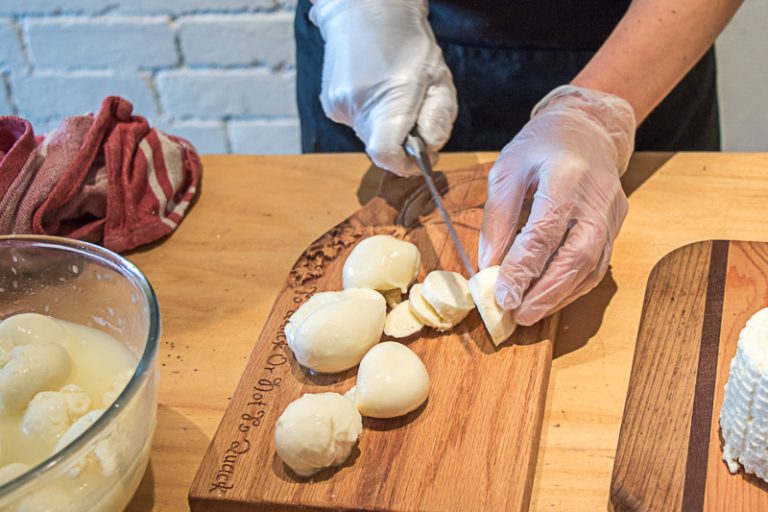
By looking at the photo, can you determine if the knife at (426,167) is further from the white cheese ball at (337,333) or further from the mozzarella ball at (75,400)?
the mozzarella ball at (75,400)

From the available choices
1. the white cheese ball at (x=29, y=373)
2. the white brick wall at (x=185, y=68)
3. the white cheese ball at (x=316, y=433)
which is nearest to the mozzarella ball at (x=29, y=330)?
the white cheese ball at (x=29, y=373)

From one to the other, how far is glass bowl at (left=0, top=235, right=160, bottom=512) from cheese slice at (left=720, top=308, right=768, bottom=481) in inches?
21.7

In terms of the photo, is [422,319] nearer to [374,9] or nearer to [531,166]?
[531,166]

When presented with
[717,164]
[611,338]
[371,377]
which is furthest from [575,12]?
[371,377]

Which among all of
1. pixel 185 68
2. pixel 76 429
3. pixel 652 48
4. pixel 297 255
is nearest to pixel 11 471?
pixel 76 429

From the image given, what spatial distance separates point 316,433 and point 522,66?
0.82m

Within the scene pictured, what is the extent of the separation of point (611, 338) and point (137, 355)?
55cm

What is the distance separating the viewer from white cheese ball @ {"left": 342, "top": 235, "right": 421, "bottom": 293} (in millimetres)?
1030

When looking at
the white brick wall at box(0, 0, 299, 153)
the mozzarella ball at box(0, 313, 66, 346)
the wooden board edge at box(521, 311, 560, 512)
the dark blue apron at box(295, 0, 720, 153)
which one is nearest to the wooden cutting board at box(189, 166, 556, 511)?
the wooden board edge at box(521, 311, 560, 512)

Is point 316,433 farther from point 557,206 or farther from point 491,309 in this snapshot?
point 557,206

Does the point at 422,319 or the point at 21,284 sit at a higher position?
the point at 21,284

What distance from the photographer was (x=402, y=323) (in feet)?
3.26

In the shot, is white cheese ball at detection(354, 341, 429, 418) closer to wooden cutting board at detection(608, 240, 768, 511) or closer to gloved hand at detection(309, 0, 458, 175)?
wooden cutting board at detection(608, 240, 768, 511)

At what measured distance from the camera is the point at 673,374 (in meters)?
0.90
